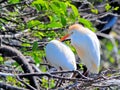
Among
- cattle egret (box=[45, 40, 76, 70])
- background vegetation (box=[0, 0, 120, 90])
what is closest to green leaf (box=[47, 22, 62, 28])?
background vegetation (box=[0, 0, 120, 90])

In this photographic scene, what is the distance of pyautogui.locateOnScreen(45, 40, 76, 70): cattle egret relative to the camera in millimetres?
3186

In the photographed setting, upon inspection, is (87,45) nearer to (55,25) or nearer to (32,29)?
(55,25)

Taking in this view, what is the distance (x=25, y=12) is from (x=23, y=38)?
12.4 inches

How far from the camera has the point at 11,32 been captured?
3.76m

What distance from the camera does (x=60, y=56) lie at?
10.6 feet

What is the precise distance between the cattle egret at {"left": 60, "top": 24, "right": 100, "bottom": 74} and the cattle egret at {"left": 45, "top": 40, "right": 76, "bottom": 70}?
12 centimetres

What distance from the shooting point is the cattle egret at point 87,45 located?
10.9ft

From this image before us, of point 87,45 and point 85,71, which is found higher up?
point 87,45

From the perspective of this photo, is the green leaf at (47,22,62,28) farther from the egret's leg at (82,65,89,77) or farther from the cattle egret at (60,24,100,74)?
the egret's leg at (82,65,89,77)

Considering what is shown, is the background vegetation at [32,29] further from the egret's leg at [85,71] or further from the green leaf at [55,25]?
the egret's leg at [85,71]

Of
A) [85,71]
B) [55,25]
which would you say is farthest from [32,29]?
[85,71]

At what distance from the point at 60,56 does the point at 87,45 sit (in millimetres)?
204

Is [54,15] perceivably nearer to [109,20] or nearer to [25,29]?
[25,29]

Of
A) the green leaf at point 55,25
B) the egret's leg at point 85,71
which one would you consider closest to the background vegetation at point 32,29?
the green leaf at point 55,25
